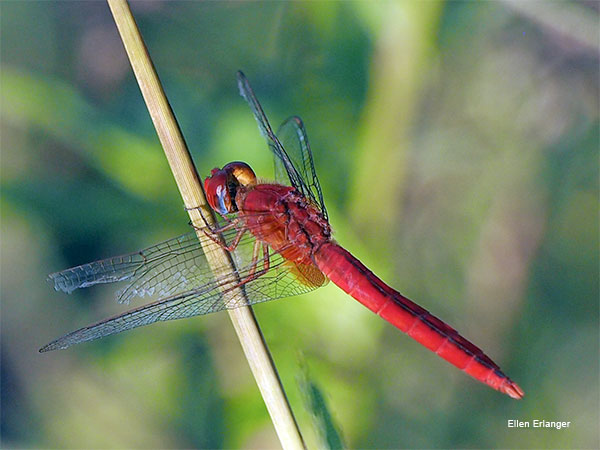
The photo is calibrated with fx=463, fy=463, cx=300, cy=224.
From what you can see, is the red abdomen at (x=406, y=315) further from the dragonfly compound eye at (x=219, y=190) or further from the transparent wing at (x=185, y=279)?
the dragonfly compound eye at (x=219, y=190)

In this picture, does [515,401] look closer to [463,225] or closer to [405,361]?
[405,361]

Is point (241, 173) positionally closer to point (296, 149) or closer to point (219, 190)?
point (219, 190)

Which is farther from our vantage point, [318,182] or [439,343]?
[318,182]

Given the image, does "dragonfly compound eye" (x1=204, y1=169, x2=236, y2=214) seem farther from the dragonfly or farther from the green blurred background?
Answer: the green blurred background

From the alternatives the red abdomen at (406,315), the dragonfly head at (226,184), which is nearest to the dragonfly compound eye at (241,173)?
the dragonfly head at (226,184)

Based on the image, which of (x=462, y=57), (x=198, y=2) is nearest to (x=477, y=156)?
(x=462, y=57)

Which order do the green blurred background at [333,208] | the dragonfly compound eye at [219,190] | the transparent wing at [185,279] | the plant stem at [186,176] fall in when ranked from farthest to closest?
the green blurred background at [333,208]
the dragonfly compound eye at [219,190]
the transparent wing at [185,279]
the plant stem at [186,176]

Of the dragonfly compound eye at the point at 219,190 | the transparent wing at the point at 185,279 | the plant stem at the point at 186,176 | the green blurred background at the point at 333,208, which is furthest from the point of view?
the green blurred background at the point at 333,208
